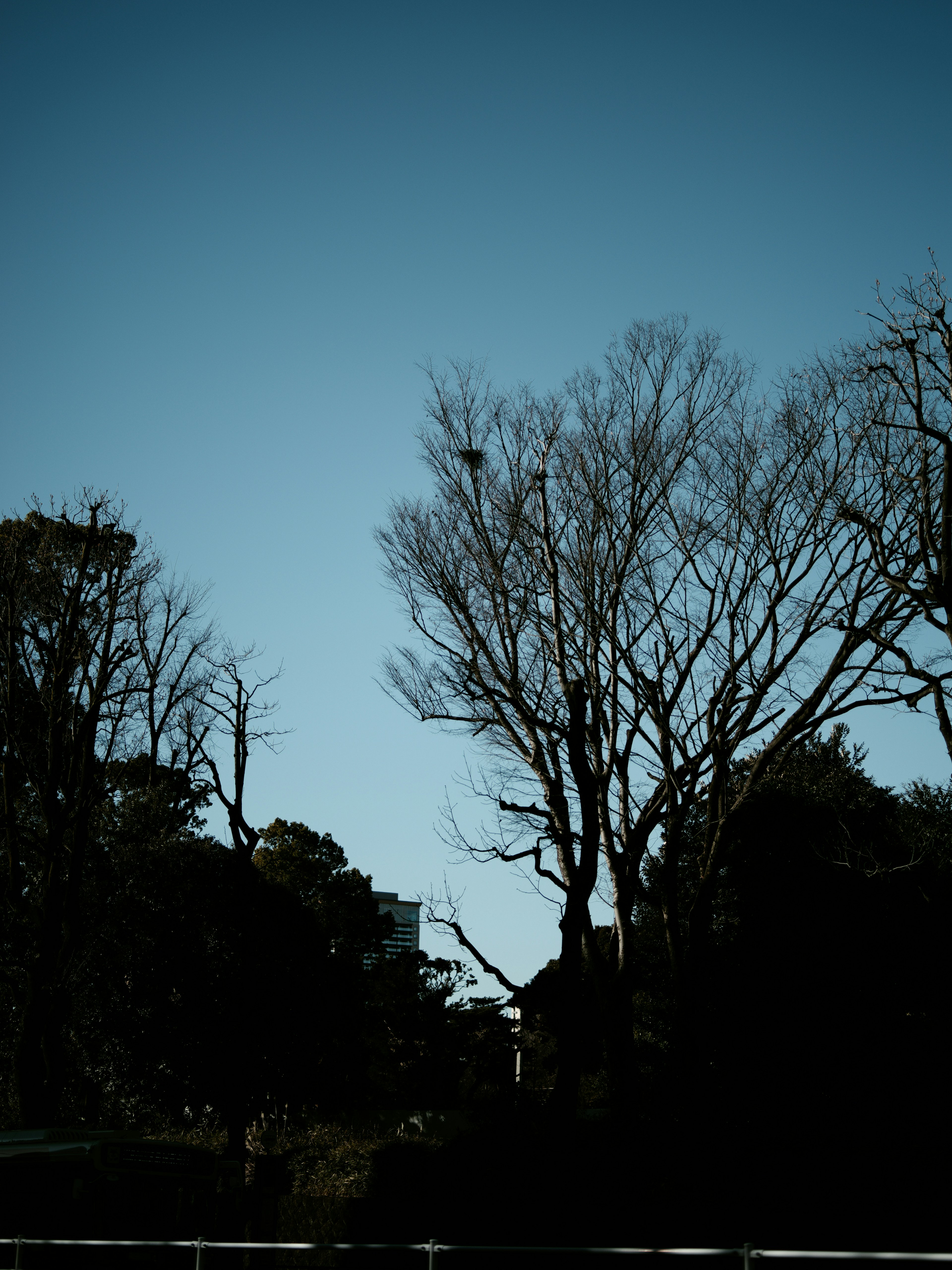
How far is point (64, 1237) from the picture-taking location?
35.4ft

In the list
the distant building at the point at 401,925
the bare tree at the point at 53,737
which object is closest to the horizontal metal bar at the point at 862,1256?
the bare tree at the point at 53,737

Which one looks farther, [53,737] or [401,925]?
[401,925]

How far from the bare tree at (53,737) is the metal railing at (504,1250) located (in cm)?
853

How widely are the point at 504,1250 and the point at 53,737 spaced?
14.9 m

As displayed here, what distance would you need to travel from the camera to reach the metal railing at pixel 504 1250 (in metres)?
5.67

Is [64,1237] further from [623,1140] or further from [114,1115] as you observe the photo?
[114,1115]

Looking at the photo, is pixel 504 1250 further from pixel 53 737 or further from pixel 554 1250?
pixel 53 737

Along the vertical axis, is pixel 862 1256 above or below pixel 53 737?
below

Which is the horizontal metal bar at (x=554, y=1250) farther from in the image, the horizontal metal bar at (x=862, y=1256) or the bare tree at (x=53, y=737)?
the bare tree at (x=53, y=737)

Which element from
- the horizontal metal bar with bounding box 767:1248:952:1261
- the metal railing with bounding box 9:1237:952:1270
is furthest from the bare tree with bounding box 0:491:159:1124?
the horizontal metal bar with bounding box 767:1248:952:1261

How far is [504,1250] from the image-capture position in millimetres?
6676

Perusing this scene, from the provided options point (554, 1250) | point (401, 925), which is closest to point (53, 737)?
point (554, 1250)

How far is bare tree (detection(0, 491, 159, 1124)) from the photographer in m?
18.0

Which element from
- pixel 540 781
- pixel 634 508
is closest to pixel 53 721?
pixel 540 781
